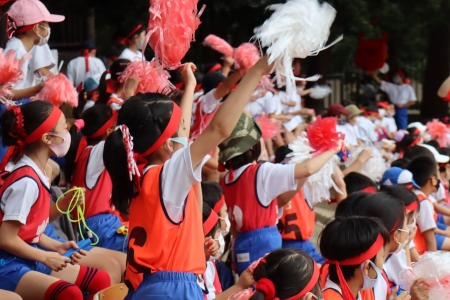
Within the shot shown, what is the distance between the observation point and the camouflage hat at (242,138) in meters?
5.48

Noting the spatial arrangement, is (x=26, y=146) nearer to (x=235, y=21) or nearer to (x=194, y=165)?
(x=194, y=165)

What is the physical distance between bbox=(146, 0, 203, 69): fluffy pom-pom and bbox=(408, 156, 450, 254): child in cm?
336

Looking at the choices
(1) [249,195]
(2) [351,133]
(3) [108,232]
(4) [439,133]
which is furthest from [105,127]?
(2) [351,133]

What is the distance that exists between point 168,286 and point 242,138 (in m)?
2.13

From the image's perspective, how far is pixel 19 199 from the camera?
14.0 ft

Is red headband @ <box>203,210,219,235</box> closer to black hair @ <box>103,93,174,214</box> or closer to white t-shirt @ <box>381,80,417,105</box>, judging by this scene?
black hair @ <box>103,93,174,214</box>

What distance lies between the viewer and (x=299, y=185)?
5.25 m

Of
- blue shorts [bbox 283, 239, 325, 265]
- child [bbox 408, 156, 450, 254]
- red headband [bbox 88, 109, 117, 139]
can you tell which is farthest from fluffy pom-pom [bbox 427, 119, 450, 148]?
red headband [bbox 88, 109, 117, 139]

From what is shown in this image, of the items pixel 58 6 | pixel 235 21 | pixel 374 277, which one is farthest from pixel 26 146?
pixel 235 21

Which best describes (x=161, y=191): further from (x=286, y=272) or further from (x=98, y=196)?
(x=98, y=196)

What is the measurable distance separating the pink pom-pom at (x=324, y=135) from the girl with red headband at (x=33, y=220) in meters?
1.53

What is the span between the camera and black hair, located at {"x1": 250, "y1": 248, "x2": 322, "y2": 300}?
12.2ft

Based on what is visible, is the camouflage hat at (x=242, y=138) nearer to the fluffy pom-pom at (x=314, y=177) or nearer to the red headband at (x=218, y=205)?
the fluffy pom-pom at (x=314, y=177)

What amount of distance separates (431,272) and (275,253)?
1131 millimetres
